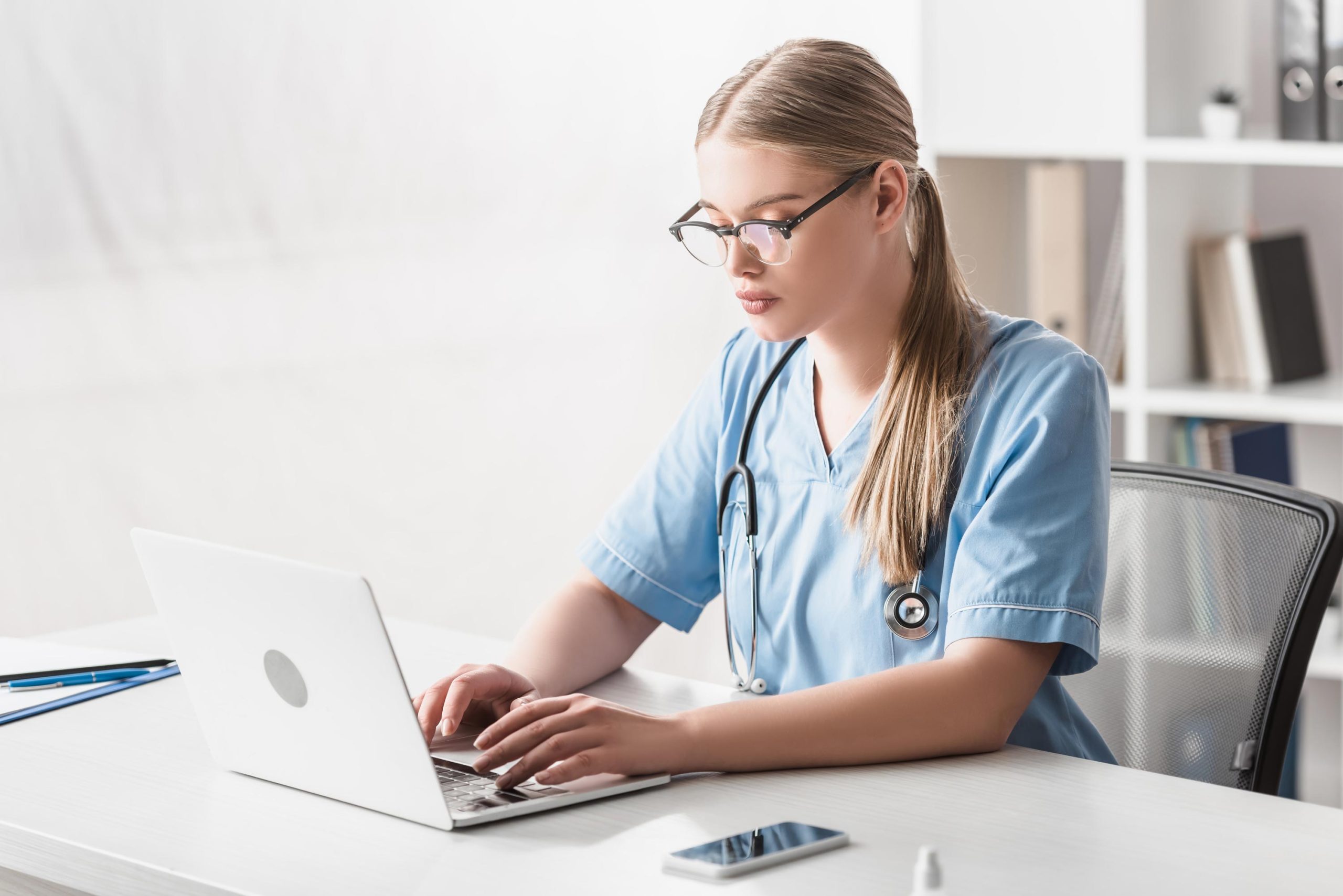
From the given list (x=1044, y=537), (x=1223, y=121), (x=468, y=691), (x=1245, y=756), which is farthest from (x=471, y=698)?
(x=1223, y=121)

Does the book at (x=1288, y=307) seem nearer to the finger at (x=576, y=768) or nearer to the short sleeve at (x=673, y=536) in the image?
the short sleeve at (x=673, y=536)

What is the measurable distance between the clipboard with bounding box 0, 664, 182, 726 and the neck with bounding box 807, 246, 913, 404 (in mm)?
666

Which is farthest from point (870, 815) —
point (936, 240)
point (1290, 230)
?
point (1290, 230)

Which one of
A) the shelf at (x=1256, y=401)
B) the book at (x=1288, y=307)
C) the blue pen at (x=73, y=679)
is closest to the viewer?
the blue pen at (x=73, y=679)

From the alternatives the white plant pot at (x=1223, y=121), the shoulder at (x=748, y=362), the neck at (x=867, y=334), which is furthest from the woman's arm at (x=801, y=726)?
the white plant pot at (x=1223, y=121)

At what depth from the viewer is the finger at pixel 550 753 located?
3.56 feet

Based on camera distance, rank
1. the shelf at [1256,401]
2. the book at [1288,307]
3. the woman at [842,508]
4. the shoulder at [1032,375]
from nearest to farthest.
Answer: the woman at [842,508]
the shoulder at [1032,375]
the shelf at [1256,401]
the book at [1288,307]

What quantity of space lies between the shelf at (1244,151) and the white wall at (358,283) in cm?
48

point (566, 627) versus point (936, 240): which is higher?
point (936, 240)

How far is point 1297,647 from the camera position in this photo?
1331 mm

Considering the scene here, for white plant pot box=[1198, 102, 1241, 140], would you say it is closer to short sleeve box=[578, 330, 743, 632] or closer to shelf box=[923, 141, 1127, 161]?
shelf box=[923, 141, 1127, 161]

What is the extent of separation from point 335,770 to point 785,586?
514 millimetres

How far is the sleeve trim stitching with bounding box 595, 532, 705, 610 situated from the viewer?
60.7 inches

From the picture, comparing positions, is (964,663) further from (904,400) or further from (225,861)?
(225,861)
